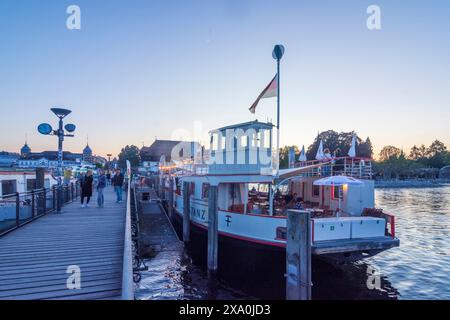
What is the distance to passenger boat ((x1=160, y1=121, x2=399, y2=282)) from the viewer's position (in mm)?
11414

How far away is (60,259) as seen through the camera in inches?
292

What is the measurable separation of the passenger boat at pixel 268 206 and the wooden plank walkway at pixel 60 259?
18.4 ft

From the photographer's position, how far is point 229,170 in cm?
1634

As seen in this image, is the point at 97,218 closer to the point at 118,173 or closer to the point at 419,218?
the point at 118,173

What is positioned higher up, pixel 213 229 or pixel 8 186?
pixel 8 186

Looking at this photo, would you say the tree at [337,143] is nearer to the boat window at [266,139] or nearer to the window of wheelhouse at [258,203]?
the window of wheelhouse at [258,203]

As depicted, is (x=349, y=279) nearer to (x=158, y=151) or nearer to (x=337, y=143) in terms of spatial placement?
(x=337, y=143)

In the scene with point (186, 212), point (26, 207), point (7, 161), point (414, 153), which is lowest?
point (186, 212)

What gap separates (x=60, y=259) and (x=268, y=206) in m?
10.0

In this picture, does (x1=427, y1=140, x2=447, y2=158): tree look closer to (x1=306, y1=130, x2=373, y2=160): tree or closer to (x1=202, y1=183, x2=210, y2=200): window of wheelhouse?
(x1=306, y1=130, x2=373, y2=160): tree

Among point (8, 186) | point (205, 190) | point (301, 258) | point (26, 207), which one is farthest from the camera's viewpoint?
point (8, 186)

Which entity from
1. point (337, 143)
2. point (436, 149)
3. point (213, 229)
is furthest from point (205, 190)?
point (436, 149)

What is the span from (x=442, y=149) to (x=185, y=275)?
7191 inches

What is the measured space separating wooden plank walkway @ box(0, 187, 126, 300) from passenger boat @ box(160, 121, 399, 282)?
5611mm
